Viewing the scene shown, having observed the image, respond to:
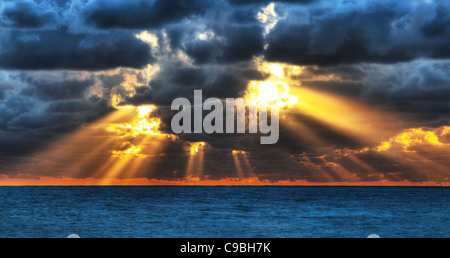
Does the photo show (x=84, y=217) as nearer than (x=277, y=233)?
No

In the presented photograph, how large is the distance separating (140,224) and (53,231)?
12900 millimetres

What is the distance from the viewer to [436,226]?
251ft

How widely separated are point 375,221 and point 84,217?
49.0 metres

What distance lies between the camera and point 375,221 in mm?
81750
